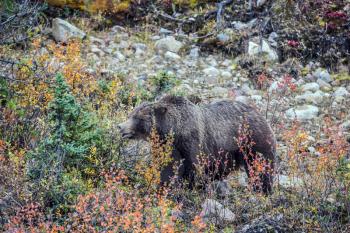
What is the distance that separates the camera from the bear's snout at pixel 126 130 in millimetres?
7566

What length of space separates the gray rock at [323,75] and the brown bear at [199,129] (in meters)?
3.72

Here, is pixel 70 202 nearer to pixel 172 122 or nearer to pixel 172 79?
pixel 172 122

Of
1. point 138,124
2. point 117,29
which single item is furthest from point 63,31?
point 138,124

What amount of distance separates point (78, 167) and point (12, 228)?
1987 mm

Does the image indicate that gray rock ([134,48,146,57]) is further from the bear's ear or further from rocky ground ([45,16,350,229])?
the bear's ear

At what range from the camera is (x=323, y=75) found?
11297mm

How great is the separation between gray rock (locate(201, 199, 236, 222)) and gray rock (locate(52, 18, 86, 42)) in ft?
Answer: 18.2

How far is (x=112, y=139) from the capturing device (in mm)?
7781

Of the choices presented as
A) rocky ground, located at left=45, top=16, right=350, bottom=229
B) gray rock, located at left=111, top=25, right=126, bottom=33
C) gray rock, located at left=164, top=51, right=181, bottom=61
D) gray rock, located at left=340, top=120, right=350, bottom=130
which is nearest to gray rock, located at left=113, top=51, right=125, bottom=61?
rocky ground, located at left=45, top=16, right=350, bottom=229

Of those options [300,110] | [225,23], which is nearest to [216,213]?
[300,110]

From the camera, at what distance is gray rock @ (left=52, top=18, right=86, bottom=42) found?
11344 millimetres

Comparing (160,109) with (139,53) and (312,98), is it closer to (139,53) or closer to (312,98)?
(312,98)

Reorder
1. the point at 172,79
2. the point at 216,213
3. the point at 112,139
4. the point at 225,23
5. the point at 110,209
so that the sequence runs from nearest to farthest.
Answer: the point at 110,209 < the point at 216,213 < the point at 112,139 < the point at 172,79 < the point at 225,23

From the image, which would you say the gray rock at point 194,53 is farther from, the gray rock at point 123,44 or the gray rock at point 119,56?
the gray rock at point 119,56
